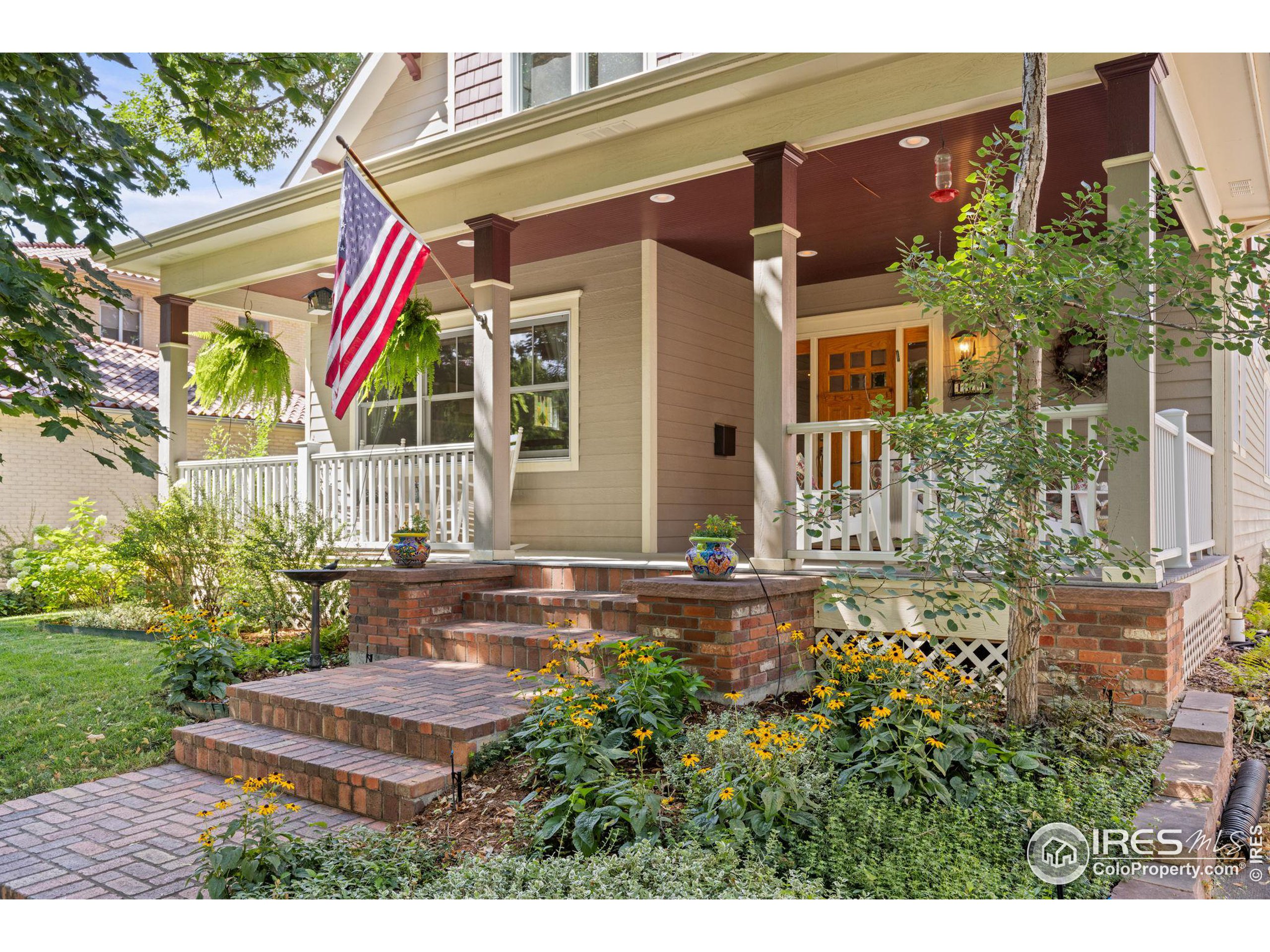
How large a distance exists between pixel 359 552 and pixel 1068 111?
19.2 feet

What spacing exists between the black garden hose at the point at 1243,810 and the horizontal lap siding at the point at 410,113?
7.71 metres

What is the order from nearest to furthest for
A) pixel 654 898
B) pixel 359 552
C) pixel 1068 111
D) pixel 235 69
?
pixel 654 898 → pixel 235 69 → pixel 1068 111 → pixel 359 552

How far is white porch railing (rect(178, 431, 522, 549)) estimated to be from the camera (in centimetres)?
655

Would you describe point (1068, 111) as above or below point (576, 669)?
above

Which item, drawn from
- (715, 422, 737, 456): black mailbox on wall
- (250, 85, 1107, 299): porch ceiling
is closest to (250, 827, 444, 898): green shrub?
(250, 85, 1107, 299): porch ceiling

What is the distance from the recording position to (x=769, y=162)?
4.93 metres

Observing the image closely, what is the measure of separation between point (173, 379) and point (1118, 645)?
25.7 ft

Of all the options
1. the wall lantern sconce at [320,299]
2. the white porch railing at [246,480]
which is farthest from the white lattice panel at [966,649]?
the wall lantern sconce at [320,299]

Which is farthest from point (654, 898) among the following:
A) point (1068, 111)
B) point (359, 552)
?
point (359, 552)

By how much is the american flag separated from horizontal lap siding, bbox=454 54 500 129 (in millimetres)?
3121

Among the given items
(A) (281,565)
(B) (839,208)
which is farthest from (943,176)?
(A) (281,565)

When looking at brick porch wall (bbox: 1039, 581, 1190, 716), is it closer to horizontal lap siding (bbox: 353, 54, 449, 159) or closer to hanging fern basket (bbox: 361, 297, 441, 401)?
hanging fern basket (bbox: 361, 297, 441, 401)

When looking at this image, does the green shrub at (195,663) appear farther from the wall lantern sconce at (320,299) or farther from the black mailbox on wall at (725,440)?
the black mailbox on wall at (725,440)
